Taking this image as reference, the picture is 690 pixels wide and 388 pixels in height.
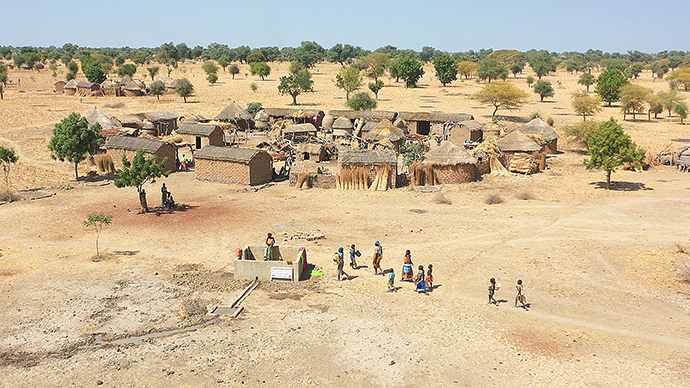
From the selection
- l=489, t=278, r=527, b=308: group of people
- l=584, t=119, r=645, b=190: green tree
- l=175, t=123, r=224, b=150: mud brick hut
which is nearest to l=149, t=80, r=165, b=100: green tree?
l=175, t=123, r=224, b=150: mud brick hut

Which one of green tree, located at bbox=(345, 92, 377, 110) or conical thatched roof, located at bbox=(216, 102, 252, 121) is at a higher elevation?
green tree, located at bbox=(345, 92, 377, 110)

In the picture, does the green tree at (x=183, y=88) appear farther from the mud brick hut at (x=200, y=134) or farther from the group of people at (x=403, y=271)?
the group of people at (x=403, y=271)

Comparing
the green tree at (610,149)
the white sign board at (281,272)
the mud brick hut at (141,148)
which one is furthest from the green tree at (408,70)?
the white sign board at (281,272)

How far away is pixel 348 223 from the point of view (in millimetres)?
21797

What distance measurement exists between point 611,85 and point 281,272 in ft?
160

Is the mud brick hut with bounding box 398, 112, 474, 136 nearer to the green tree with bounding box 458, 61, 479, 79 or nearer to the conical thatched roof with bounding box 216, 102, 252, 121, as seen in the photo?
the conical thatched roof with bounding box 216, 102, 252, 121

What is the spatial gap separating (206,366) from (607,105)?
189 ft

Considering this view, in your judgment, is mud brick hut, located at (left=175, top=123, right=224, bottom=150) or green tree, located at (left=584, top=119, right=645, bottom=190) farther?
mud brick hut, located at (left=175, top=123, right=224, bottom=150)

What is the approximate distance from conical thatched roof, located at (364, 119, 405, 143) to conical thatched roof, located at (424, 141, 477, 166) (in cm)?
679

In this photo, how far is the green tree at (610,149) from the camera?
85.9 feet

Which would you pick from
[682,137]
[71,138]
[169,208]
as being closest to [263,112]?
[71,138]

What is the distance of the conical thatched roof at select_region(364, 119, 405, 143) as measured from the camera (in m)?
35.5

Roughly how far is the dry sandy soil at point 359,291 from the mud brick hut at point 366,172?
71 centimetres

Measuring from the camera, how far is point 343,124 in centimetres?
4162
